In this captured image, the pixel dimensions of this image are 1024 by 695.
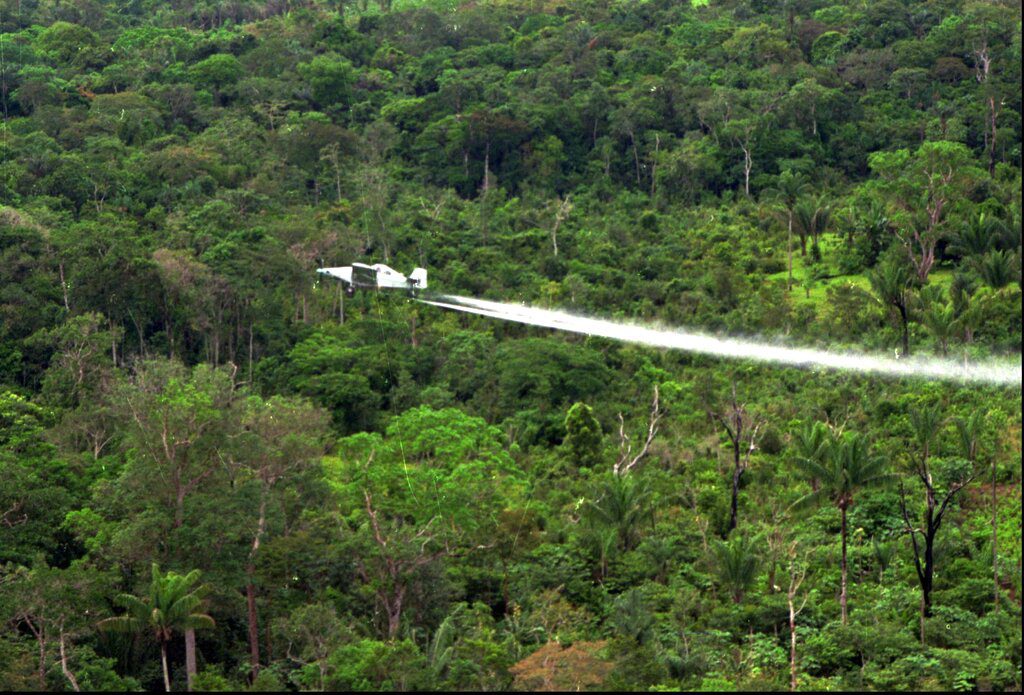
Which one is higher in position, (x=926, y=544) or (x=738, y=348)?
(x=738, y=348)

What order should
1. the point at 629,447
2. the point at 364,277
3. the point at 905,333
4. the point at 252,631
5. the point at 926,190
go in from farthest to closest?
the point at 364,277 → the point at 926,190 → the point at 905,333 → the point at 629,447 → the point at 252,631

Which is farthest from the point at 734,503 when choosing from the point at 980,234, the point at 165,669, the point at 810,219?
the point at 810,219

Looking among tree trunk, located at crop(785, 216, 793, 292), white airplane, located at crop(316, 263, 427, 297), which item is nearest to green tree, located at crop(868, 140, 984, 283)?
tree trunk, located at crop(785, 216, 793, 292)

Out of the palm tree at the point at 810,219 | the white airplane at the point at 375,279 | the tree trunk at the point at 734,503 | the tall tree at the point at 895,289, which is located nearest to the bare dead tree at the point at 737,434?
the tree trunk at the point at 734,503

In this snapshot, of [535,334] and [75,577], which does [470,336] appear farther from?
[75,577]

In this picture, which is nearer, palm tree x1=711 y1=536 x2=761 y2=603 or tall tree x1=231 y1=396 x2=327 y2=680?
tall tree x1=231 y1=396 x2=327 y2=680

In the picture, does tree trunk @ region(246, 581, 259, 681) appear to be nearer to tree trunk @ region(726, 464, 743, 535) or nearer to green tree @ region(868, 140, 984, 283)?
tree trunk @ region(726, 464, 743, 535)

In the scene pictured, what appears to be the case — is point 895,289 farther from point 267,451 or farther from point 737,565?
point 267,451
